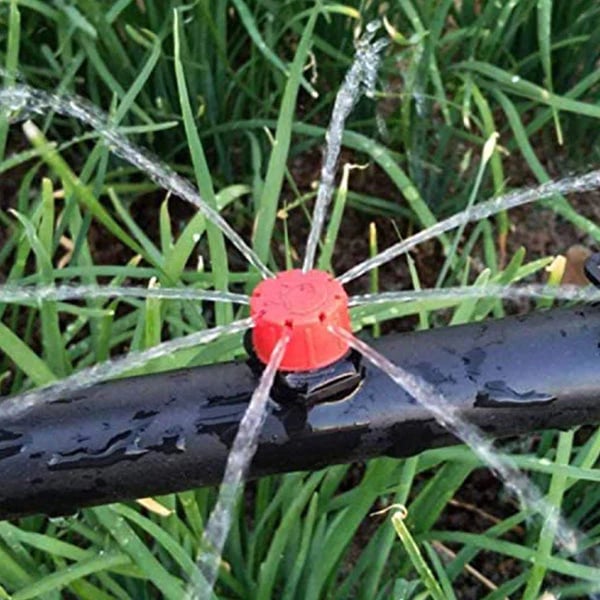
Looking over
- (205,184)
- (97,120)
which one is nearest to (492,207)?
(205,184)

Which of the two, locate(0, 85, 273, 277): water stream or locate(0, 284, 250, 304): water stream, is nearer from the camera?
locate(0, 284, 250, 304): water stream

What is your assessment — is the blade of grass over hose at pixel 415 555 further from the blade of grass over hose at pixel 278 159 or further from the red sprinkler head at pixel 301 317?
the blade of grass over hose at pixel 278 159

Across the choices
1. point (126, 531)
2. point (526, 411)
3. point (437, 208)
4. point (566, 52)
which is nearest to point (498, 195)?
point (437, 208)

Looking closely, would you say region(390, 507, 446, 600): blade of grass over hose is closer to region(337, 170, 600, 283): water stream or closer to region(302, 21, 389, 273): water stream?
region(337, 170, 600, 283): water stream

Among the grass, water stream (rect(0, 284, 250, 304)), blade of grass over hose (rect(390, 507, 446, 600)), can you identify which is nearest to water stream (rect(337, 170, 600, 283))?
the grass

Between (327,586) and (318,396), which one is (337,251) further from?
(318,396)
